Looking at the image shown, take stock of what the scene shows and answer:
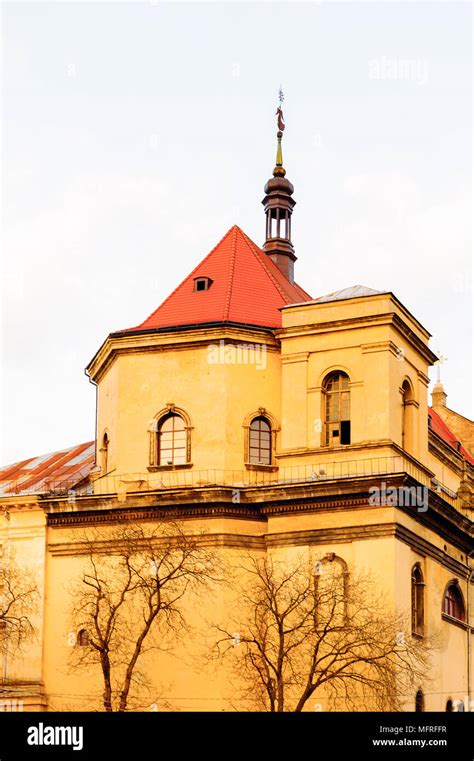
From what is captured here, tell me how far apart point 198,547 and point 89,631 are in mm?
4381

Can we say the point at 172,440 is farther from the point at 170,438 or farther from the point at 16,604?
the point at 16,604

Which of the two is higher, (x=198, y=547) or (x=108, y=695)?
(x=198, y=547)

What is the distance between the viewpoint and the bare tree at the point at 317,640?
38.4m

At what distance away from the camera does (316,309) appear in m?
45.0

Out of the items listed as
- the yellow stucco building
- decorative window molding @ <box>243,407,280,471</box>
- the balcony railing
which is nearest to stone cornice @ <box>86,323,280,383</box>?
the yellow stucco building

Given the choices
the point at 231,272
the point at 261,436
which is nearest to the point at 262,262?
the point at 231,272

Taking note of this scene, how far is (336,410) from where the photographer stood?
44.3 m

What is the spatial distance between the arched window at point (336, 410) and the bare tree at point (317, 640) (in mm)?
4132

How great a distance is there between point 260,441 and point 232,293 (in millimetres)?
5656

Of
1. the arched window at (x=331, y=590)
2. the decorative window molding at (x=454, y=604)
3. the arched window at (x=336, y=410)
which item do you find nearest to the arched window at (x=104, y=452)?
the arched window at (x=336, y=410)

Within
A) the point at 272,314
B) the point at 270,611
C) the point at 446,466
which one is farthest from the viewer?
the point at 446,466

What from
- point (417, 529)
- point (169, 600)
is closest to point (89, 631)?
point (169, 600)
